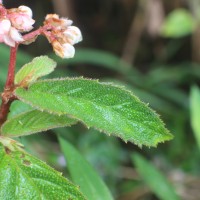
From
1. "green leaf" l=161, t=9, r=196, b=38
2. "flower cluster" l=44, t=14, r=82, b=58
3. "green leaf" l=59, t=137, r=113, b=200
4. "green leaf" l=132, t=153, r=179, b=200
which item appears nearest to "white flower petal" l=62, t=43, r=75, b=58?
"flower cluster" l=44, t=14, r=82, b=58

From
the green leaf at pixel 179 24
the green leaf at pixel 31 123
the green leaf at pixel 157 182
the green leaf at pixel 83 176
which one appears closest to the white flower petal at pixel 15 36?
the green leaf at pixel 31 123

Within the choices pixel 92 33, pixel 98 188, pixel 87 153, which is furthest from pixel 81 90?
pixel 92 33

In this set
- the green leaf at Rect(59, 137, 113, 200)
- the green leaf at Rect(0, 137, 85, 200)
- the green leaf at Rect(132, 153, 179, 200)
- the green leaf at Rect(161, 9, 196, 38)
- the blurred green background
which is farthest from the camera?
the green leaf at Rect(161, 9, 196, 38)

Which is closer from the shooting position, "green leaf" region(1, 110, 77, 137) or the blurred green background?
"green leaf" region(1, 110, 77, 137)

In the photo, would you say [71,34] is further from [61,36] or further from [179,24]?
[179,24]

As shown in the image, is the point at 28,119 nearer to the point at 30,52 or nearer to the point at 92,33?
the point at 30,52

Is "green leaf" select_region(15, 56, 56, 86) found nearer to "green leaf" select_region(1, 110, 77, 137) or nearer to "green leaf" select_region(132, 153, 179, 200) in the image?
"green leaf" select_region(1, 110, 77, 137)

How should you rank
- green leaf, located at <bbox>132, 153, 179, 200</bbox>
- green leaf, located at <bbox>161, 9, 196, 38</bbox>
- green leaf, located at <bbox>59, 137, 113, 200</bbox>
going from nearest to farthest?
green leaf, located at <bbox>59, 137, 113, 200</bbox> < green leaf, located at <bbox>132, 153, 179, 200</bbox> < green leaf, located at <bbox>161, 9, 196, 38</bbox>
